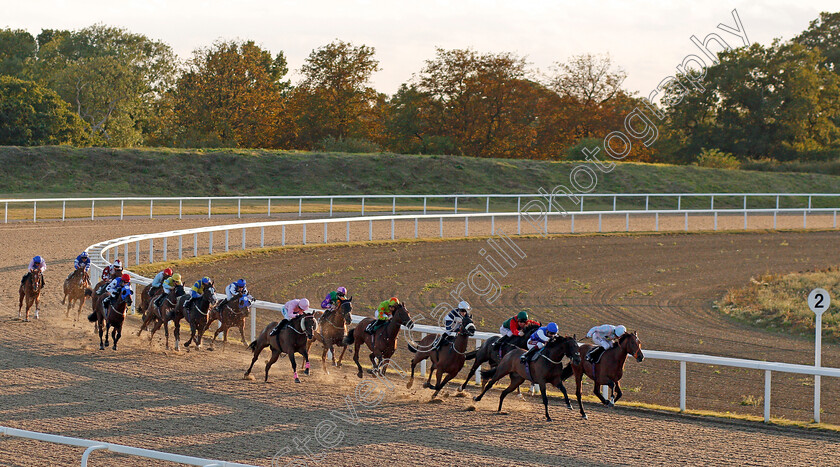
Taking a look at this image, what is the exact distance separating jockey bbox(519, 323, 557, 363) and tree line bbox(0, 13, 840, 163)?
115ft

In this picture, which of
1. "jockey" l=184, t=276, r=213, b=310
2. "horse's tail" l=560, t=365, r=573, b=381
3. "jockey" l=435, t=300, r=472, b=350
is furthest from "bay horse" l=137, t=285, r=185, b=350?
"horse's tail" l=560, t=365, r=573, b=381

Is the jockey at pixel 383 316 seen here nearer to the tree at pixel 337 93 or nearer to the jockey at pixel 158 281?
the jockey at pixel 158 281

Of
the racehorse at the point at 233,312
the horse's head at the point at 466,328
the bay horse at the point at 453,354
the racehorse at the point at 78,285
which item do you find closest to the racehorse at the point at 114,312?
the racehorse at the point at 233,312

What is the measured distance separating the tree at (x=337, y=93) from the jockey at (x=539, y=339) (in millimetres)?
45860

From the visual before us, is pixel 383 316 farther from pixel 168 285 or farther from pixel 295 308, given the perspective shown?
pixel 168 285

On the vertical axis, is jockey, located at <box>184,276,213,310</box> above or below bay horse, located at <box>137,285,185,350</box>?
above

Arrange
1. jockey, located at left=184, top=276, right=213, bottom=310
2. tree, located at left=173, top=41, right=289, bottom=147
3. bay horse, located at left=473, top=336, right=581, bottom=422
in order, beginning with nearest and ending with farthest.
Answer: bay horse, located at left=473, top=336, right=581, bottom=422 → jockey, located at left=184, top=276, right=213, bottom=310 → tree, located at left=173, top=41, right=289, bottom=147

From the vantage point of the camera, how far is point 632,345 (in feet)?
26.0

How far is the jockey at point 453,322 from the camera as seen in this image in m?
8.59

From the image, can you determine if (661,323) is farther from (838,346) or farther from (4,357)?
(4,357)

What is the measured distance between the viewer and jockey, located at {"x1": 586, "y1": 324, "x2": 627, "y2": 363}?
812 centimetres

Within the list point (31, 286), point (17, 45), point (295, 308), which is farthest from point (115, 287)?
point (17, 45)

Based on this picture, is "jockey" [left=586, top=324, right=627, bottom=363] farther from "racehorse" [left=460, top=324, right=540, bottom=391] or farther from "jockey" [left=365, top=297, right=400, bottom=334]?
"jockey" [left=365, top=297, right=400, bottom=334]

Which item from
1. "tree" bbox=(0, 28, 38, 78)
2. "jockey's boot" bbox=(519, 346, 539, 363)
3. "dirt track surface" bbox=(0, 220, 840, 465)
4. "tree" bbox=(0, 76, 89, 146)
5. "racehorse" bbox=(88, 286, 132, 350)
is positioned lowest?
"dirt track surface" bbox=(0, 220, 840, 465)
